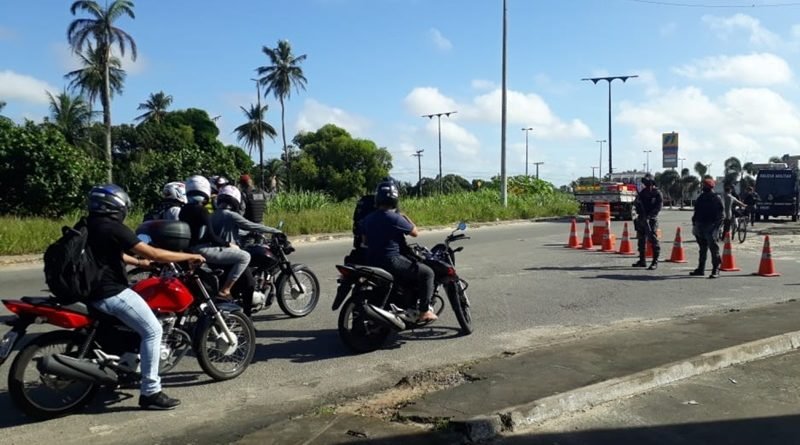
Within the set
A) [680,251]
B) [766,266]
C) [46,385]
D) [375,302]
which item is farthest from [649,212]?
[46,385]

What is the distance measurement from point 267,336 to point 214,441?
3.34 metres

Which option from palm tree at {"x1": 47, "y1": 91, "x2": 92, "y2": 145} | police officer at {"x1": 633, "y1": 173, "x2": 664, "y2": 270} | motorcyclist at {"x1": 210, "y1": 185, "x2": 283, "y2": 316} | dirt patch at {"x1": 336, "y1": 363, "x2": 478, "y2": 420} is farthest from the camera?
palm tree at {"x1": 47, "y1": 91, "x2": 92, "y2": 145}

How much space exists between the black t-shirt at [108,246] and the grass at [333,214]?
12679 mm

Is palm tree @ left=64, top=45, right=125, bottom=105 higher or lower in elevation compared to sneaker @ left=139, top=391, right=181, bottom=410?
higher

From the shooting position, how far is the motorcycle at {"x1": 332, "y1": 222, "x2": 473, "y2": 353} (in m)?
7.21

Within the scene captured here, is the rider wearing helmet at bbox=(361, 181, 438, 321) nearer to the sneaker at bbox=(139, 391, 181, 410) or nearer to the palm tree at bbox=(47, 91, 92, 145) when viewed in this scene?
the sneaker at bbox=(139, 391, 181, 410)

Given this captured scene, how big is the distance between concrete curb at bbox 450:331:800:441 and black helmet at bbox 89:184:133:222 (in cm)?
284

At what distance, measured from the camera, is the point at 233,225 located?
8.05 meters

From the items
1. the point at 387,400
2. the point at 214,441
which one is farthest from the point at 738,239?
the point at 214,441

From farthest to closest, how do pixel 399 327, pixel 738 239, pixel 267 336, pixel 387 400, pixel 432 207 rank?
pixel 432 207, pixel 738 239, pixel 267 336, pixel 399 327, pixel 387 400

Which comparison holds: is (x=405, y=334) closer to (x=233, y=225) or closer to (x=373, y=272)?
(x=373, y=272)

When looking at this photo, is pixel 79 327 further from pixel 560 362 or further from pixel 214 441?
pixel 560 362

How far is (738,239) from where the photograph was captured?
21875 millimetres

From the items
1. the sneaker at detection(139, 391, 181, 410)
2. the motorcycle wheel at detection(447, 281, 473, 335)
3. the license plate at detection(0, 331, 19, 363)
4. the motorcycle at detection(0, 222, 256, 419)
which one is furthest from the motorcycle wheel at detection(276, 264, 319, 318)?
the license plate at detection(0, 331, 19, 363)
